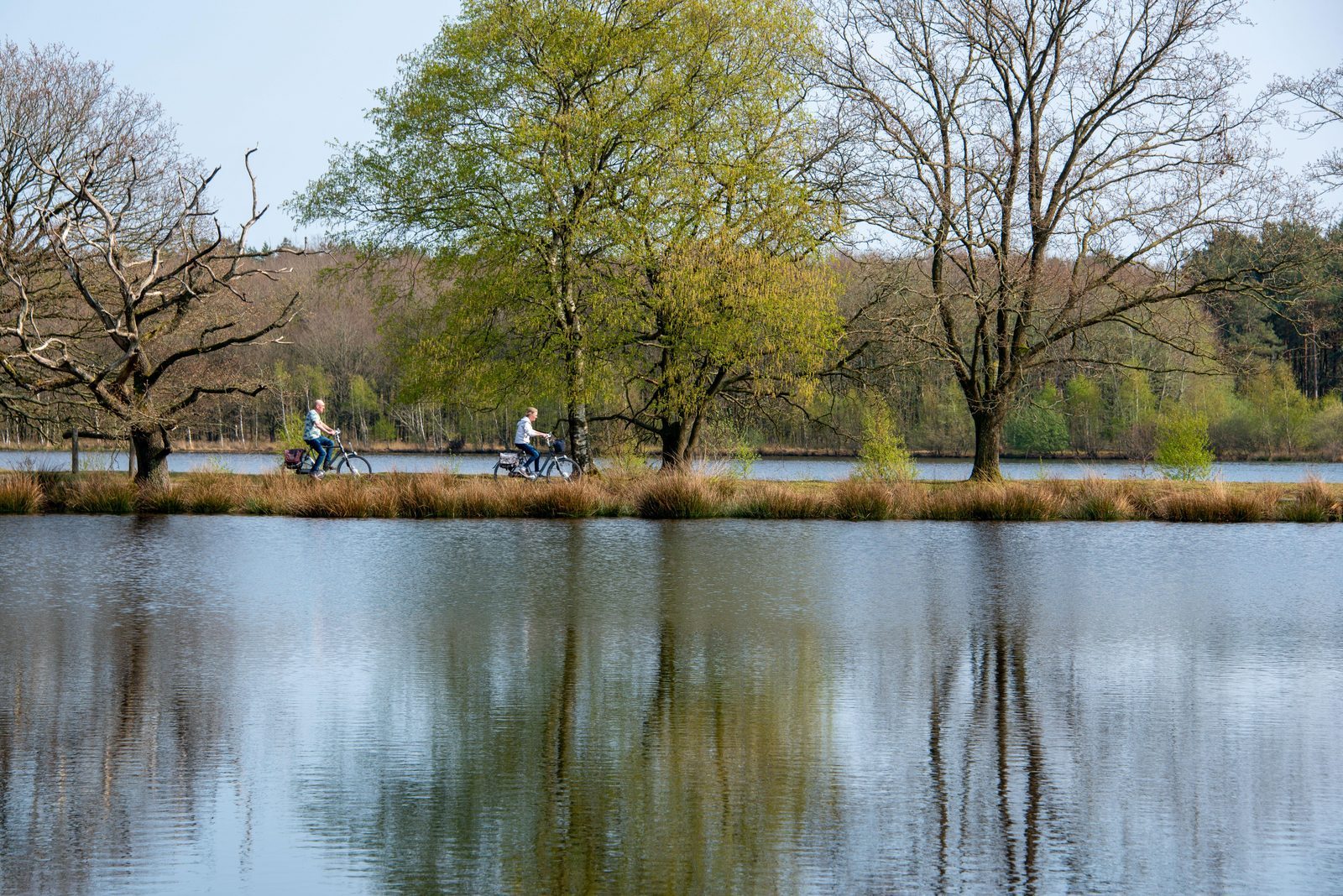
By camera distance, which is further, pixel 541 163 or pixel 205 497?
pixel 541 163

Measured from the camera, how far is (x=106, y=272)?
29.8 metres

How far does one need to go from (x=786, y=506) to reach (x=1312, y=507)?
10031mm

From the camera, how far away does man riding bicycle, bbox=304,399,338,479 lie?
26875mm

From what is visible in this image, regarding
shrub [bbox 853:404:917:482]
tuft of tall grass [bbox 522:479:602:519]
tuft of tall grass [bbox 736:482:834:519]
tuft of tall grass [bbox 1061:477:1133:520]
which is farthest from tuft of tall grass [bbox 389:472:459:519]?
tuft of tall grass [bbox 1061:477:1133:520]

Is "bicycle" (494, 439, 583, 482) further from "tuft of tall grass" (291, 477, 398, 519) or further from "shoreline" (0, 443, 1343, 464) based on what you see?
"shoreline" (0, 443, 1343, 464)

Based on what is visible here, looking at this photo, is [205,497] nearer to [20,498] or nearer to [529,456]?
[20,498]

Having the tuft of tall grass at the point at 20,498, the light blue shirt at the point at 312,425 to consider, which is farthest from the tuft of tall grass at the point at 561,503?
the tuft of tall grass at the point at 20,498

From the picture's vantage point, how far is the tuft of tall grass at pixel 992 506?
2506 centimetres

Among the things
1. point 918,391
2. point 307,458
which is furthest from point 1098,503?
point 918,391

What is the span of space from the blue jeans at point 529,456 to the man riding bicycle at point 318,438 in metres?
3.87

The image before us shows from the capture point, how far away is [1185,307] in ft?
104

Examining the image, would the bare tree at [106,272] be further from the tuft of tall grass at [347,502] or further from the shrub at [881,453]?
the shrub at [881,453]

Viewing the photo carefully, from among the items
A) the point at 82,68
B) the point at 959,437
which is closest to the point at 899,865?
the point at 82,68

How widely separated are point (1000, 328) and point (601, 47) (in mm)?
12056
